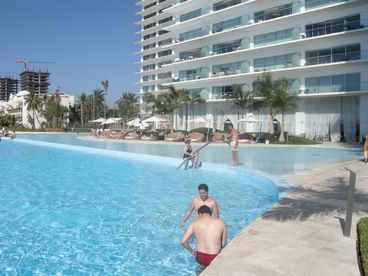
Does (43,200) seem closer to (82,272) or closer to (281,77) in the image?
(82,272)

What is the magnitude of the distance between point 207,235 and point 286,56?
38.2 meters

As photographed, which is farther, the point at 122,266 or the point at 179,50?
the point at 179,50

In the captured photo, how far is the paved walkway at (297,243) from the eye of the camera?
4781 millimetres

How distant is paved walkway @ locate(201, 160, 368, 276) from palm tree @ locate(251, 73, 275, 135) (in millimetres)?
26705

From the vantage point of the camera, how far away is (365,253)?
5.00m

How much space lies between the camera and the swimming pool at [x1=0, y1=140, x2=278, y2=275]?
6.32 meters

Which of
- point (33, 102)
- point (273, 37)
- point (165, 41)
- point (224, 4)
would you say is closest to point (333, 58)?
point (273, 37)

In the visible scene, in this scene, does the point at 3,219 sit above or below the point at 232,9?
below

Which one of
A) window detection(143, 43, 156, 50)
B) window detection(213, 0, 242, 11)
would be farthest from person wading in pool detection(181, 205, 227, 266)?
window detection(143, 43, 156, 50)

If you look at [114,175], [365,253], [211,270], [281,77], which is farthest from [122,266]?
[281,77]

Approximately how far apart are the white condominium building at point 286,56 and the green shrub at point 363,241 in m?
31.1

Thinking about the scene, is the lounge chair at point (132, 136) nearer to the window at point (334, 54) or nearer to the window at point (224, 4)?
the window at point (334, 54)

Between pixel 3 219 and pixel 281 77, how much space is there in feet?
117

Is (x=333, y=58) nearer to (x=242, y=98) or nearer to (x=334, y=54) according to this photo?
(x=334, y=54)
